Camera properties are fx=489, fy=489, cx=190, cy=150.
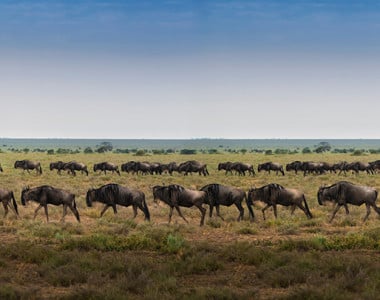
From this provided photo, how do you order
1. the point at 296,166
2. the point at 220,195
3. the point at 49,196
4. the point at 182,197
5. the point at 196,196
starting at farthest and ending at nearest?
1. the point at 296,166
2. the point at 220,195
3. the point at 49,196
4. the point at 196,196
5. the point at 182,197

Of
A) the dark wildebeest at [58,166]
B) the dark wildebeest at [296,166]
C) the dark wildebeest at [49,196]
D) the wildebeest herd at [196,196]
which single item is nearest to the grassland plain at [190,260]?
the wildebeest herd at [196,196]

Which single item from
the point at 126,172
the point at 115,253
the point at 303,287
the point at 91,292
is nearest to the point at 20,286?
the point at 91,292

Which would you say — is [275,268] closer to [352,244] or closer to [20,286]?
[352,244]

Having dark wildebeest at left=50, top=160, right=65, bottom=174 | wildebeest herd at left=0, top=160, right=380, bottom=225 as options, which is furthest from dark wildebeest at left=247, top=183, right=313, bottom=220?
dark wildebeest at left=50, top=160, right=65, bottom=174

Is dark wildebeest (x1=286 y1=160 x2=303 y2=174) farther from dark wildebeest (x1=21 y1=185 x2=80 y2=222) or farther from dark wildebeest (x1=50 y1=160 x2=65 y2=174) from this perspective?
dark wildebeest (x1=21 y1=185 x2=80 y2=222)

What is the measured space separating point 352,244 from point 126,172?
130ft

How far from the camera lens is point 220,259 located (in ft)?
43.5

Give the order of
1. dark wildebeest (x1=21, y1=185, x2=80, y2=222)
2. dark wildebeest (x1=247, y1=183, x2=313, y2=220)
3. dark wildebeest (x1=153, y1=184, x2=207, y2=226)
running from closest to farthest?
dark wildebeest (x1=153, y1=184, x2=207, y2=226) < dark wildebeest (x1=21, y1=185, x2=80, y2=222) < dark wildebeest (x1=247, y1=183, x2=313, y2=220)

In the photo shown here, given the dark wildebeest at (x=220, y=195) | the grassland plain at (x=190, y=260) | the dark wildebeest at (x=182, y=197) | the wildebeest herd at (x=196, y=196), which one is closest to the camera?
the grassland plain at (x=190, y=260)

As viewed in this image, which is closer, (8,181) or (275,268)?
(275,268)

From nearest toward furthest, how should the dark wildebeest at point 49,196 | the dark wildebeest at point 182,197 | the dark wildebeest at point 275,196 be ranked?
1. the dark wildebeest at point 182,197
2. the dark wildebeest at point 49,196
3. the dark wildebeest at point 275,196

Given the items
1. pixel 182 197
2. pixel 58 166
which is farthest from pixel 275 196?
pixel 58 166

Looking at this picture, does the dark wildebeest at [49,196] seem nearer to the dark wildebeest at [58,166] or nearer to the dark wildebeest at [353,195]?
the dark wildebeest at [353,195]

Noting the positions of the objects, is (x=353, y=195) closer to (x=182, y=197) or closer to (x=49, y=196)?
(x=182, y=197)
